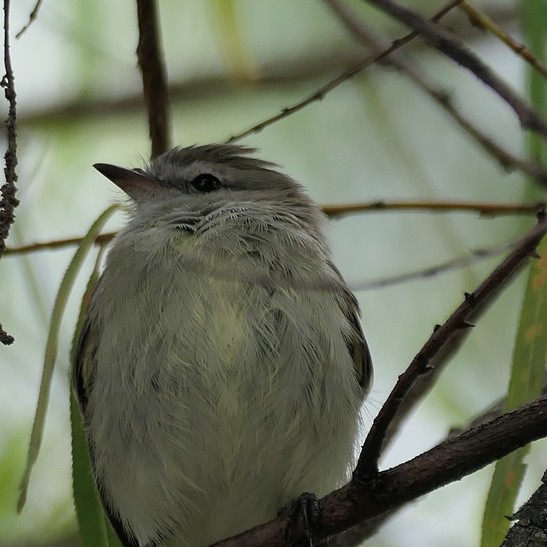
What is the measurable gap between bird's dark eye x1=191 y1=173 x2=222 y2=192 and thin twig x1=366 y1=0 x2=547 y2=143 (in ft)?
5.99

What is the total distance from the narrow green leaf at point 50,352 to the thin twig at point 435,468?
81cm

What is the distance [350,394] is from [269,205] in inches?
35.4

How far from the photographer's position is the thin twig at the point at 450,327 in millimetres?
2068

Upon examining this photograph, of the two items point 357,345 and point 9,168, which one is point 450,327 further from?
point 357,345

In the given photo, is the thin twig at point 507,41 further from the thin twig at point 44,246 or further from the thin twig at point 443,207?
the thin twig at point 44,246

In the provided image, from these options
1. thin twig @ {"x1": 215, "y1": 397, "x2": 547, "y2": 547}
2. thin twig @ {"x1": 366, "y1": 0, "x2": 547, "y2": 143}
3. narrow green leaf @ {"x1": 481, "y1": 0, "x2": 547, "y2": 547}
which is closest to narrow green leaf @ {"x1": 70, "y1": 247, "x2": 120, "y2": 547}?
thin twig @ {"x1": 215, "y1": 397, "x2": 547, "y2": 547}

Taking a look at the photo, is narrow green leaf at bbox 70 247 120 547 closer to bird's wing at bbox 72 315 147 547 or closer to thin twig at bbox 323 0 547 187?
bird's wing at bbox 72 315 147 547

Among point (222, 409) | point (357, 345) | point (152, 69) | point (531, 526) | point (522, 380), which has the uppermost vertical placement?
point (152, 69)

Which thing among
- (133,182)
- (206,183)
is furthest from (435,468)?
(133,182)

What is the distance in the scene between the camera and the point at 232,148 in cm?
450

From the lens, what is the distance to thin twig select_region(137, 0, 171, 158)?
3.62 m

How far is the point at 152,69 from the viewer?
370 centimetres

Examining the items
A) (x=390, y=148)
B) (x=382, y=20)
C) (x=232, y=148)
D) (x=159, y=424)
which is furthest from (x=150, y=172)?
(x=382, y=20)

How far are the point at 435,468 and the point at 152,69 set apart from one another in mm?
1920
